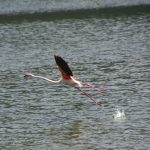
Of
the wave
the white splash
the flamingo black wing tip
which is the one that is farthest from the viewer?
the wave

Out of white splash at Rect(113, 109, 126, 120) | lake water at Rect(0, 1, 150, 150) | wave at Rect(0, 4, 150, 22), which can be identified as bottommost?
wave at Rect(0, 4, 150, 22)

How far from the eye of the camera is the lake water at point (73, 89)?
24.3m

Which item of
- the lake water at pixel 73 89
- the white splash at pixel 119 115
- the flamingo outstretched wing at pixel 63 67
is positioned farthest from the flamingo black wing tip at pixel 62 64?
the white splash at pixel 119 115

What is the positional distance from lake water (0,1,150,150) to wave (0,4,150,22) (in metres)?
2.57

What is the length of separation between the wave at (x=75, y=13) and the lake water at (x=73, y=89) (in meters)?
2.57

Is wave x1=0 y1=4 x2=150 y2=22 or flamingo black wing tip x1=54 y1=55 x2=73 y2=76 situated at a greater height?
flamingo black wing tip x1=54 y1=55 x2=73 y2=76

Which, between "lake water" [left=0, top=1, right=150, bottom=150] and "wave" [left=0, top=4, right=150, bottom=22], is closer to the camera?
"lake water" [left=0, top=1, right=150, bottom=150]

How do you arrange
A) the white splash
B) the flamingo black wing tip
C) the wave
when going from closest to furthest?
the flamingo black wing tip < the white splash < the wave

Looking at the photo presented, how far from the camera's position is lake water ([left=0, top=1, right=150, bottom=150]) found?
2430cm

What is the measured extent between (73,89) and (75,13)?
105 ft

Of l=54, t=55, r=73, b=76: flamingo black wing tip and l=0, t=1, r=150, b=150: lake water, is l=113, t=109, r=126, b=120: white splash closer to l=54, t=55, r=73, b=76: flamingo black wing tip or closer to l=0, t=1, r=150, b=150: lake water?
l=0, t=1, r=150, b=150: lake water

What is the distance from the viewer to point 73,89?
110ft

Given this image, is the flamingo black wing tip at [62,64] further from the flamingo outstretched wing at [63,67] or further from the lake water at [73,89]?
the lake water at [73,89]

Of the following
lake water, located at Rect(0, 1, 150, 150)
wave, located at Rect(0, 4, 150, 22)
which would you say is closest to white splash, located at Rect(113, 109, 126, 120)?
lake water, located at Rect(0, 1, 150, 150)
